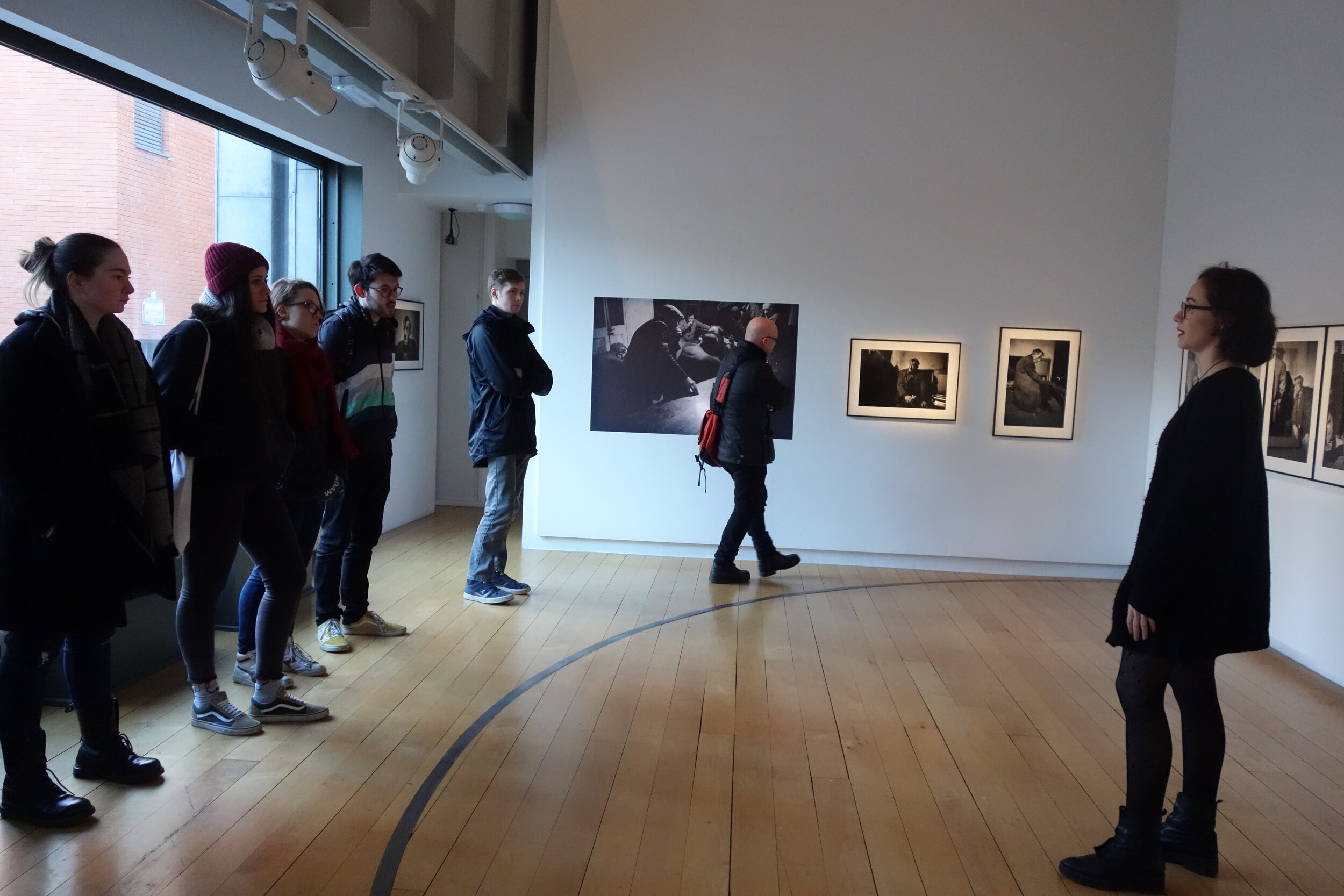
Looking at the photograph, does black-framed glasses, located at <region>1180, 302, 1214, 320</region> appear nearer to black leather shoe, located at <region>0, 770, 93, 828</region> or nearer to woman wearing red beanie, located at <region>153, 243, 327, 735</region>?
woman wearing red beanie, located at <region>153, 243, 327, 735</region>

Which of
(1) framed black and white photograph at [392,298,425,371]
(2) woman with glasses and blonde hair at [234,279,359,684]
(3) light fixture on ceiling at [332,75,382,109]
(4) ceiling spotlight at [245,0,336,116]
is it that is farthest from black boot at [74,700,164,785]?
(1) framed black and white photograph at [392,298,425,371]

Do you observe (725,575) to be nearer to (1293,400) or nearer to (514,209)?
(1293,400)

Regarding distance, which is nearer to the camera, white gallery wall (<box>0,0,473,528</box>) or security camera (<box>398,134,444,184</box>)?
white gallery wall (<box>0,0,473,528</box>)

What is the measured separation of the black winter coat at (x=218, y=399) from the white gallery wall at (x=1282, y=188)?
210 inches

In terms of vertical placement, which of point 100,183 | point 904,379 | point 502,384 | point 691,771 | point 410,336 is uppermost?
point 100,183

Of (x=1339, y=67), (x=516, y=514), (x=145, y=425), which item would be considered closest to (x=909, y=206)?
(x=1339, y=67)

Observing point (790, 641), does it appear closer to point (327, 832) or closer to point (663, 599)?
point (663, 599)

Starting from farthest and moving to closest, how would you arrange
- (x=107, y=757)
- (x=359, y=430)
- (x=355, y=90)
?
(x=355, y=90) < (x=359, y=430) < (x=107, y=757)

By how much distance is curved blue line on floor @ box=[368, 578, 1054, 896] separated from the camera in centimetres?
303

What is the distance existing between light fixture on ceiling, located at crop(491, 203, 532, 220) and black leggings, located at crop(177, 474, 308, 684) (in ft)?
17.0

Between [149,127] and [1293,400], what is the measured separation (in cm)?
657

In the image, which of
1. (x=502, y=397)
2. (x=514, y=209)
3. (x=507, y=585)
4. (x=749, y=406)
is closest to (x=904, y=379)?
(x=749, y=406)

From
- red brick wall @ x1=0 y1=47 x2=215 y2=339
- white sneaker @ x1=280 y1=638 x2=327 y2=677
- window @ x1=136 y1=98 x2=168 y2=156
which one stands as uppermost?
window @ x1=136 y1=98 x2=168 y2=156

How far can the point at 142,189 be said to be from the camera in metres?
5.48
